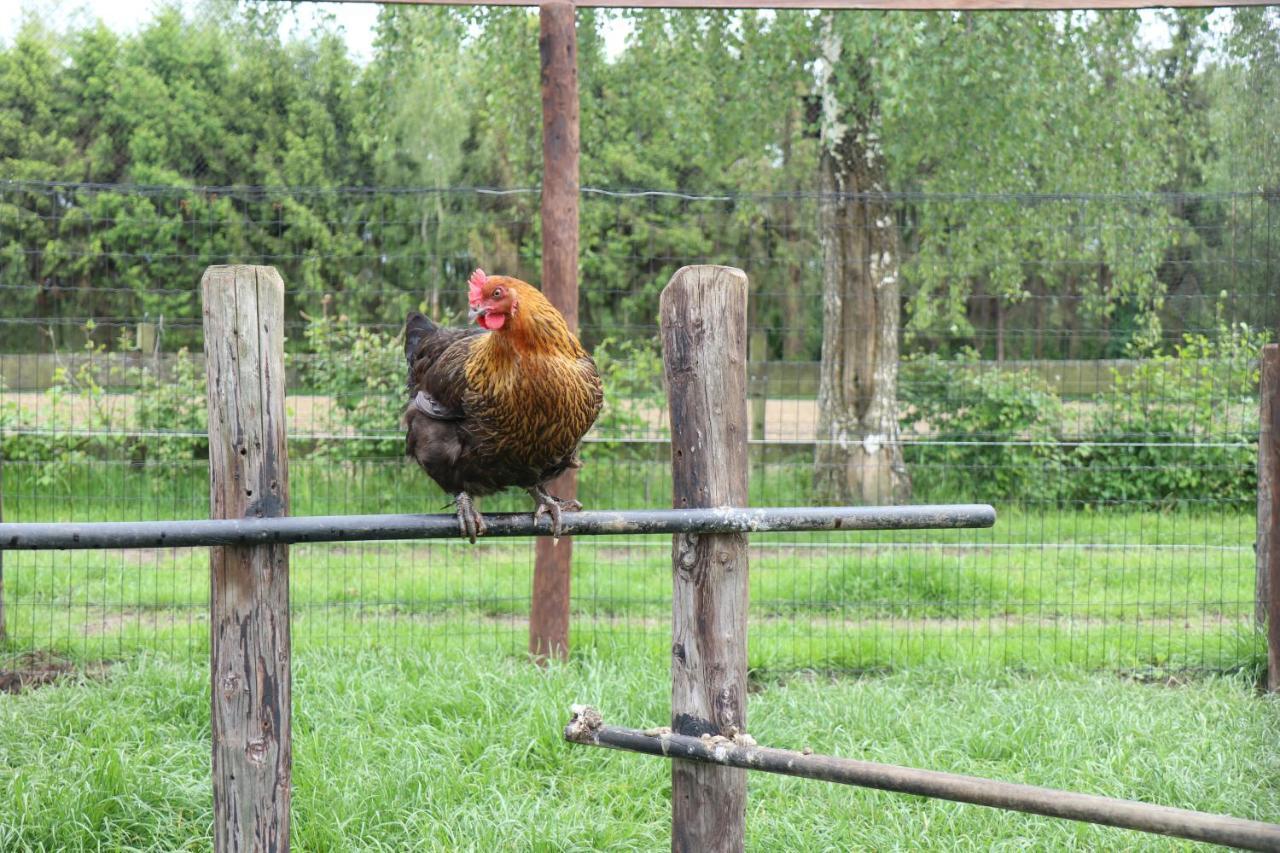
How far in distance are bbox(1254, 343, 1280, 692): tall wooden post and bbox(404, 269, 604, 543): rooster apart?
3.50 metres

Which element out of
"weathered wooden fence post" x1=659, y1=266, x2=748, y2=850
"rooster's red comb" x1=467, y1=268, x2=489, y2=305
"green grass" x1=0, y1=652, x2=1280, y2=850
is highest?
"rooster's red comb" x1=467, y1=268, x2=489, y2=305

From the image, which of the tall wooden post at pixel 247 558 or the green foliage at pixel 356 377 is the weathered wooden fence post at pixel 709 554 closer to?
the tall wooden post at pixel 247 558

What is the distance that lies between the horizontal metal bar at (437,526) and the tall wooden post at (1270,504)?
121 inches

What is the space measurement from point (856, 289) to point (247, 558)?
7315 mm

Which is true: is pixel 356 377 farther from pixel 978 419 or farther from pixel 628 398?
pixel 978 419

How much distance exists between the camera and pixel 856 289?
366 inches

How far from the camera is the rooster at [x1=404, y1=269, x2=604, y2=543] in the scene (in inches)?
122

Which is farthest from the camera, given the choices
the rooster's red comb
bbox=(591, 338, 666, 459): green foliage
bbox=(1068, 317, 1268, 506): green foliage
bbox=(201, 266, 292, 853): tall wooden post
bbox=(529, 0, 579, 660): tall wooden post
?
bbox=(591, 338, 666, 459): green foliage

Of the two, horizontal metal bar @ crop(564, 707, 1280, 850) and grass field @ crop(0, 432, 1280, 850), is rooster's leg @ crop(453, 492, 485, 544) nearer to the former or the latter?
horizontal metal bar @ crop(564, 707, 1280, 850)

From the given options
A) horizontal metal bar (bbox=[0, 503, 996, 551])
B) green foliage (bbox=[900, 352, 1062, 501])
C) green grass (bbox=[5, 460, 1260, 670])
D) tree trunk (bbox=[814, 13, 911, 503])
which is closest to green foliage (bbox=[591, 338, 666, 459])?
green grass (bbox=[5, 460, 1260, 670])

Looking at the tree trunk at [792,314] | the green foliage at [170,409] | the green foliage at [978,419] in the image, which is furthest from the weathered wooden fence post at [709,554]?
the green foliage at [170,409]

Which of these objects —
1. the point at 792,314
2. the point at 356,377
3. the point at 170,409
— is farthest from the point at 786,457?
the point at 170,409

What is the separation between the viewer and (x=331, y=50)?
15719mm

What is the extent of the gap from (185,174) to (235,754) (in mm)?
15411
